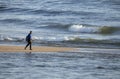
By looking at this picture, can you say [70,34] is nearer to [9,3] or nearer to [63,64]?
[63,64]

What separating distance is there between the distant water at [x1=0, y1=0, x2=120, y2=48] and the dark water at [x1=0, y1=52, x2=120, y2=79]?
7.62 meters

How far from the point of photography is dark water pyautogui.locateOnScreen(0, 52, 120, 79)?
78.6ft

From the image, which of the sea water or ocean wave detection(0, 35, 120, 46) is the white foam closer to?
the sea water

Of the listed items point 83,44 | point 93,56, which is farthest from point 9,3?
point 93,56

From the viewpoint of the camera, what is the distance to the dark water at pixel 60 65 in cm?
2395

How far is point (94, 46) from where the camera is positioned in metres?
37.2

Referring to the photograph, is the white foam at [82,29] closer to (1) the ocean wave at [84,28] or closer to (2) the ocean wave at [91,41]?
(1) the ocean wave at [84,28]

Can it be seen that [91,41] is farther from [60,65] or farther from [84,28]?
[60,65]

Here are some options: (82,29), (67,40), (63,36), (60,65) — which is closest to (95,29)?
(82,29)

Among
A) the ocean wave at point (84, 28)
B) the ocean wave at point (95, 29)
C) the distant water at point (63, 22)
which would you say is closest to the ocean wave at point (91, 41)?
the distant water at point (63, 22)

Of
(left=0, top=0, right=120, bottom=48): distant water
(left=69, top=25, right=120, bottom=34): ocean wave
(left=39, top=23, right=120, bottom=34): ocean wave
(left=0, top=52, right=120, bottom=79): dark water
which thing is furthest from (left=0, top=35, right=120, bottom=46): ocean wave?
(left=0, top=52, right=120, bottom=79): dark water

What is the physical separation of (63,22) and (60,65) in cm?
2441

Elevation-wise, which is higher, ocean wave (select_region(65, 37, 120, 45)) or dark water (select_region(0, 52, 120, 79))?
dark water (select_region(0, 52, 120, 79))

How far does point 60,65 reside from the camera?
87.7 feet
